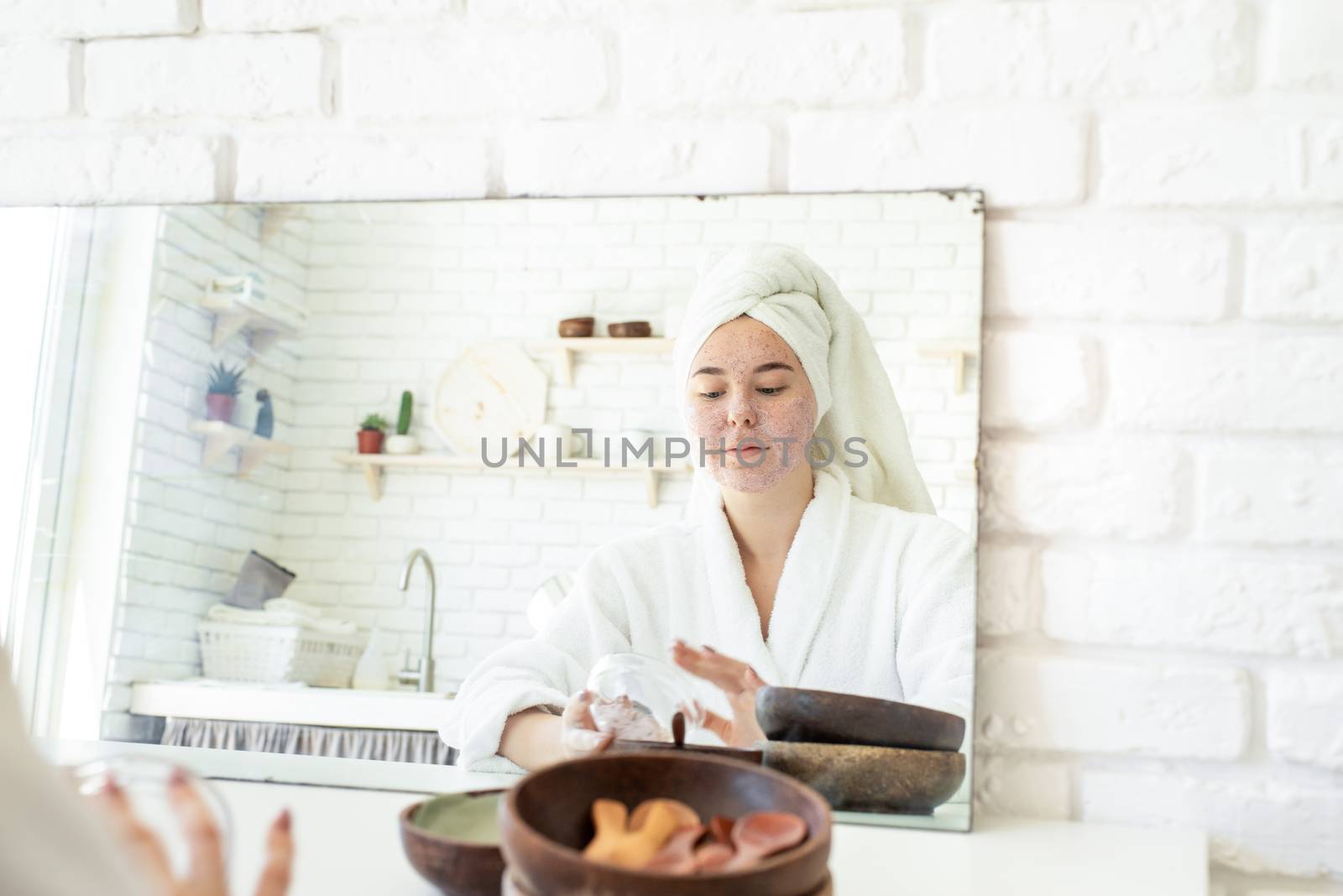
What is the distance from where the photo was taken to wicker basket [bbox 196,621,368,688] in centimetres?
119

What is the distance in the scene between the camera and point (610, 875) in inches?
22.8

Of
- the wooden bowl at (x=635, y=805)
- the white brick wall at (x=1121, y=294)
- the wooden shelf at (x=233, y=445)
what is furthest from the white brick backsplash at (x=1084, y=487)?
the wooden shelf at (x=233, y=445)

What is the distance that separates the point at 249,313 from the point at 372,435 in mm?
204

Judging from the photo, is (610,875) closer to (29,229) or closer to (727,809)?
(727,809)

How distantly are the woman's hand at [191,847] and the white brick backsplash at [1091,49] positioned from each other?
3.17 feet

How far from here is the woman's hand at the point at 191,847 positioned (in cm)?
54

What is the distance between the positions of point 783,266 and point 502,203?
32 cm

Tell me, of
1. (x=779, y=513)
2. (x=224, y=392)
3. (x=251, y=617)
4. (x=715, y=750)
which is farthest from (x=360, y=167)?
(x=715, y=750)

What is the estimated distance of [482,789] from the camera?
99cm

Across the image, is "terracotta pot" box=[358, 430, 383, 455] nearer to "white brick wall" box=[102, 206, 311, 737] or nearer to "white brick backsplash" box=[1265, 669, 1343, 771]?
"white brick wall" box=[102, 206, 311, 737]

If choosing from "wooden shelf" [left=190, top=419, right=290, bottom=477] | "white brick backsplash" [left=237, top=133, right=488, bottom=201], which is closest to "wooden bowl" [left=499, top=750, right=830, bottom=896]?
"wooden shelf" [left=190, top=419, right=290, bottom=477]

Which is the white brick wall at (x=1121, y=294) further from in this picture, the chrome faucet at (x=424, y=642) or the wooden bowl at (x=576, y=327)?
the wooden bowl at (x=576, y=327)

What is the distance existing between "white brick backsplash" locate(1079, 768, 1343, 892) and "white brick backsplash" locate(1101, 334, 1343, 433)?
1.12ft

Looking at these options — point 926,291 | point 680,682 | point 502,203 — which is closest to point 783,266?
point 926,291
